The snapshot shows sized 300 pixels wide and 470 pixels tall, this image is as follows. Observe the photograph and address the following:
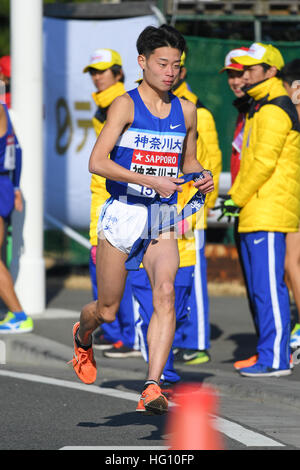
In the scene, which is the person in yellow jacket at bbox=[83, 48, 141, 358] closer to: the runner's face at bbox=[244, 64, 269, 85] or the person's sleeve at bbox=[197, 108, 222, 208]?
the person's sleeve at bbox=[197, 108, 222, 208]

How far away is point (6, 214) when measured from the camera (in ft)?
31.0

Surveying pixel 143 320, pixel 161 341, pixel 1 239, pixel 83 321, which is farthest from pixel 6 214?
pixel 161 341

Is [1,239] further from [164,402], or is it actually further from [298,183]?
[164,402]

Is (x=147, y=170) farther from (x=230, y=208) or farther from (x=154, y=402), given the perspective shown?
(x=230, y=208)

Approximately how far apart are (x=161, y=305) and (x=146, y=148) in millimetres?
827

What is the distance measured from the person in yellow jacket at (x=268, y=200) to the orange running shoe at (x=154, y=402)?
200cm

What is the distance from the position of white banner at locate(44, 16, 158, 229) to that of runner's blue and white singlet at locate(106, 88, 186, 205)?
6.60 meters

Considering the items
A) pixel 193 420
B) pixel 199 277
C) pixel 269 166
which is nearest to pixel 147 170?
pixel 193 420

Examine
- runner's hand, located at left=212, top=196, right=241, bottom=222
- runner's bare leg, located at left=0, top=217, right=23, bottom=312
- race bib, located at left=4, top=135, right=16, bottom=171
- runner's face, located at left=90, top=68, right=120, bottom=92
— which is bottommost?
runner's bare leg, located at left=0, top=217, right=23, bottom=312

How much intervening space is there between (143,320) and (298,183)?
137 centimetres

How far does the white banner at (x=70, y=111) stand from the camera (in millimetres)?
12930

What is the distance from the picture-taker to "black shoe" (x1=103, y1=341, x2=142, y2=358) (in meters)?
8.59

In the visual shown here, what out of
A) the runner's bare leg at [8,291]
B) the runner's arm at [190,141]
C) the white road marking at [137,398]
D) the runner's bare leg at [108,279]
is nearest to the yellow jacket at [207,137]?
the white road marking at [137,398]

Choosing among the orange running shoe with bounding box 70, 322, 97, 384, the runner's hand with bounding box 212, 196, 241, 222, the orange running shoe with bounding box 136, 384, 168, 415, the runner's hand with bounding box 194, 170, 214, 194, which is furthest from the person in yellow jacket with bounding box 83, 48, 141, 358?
the orange running shoe with bounding box 136, 384, 168, 415
